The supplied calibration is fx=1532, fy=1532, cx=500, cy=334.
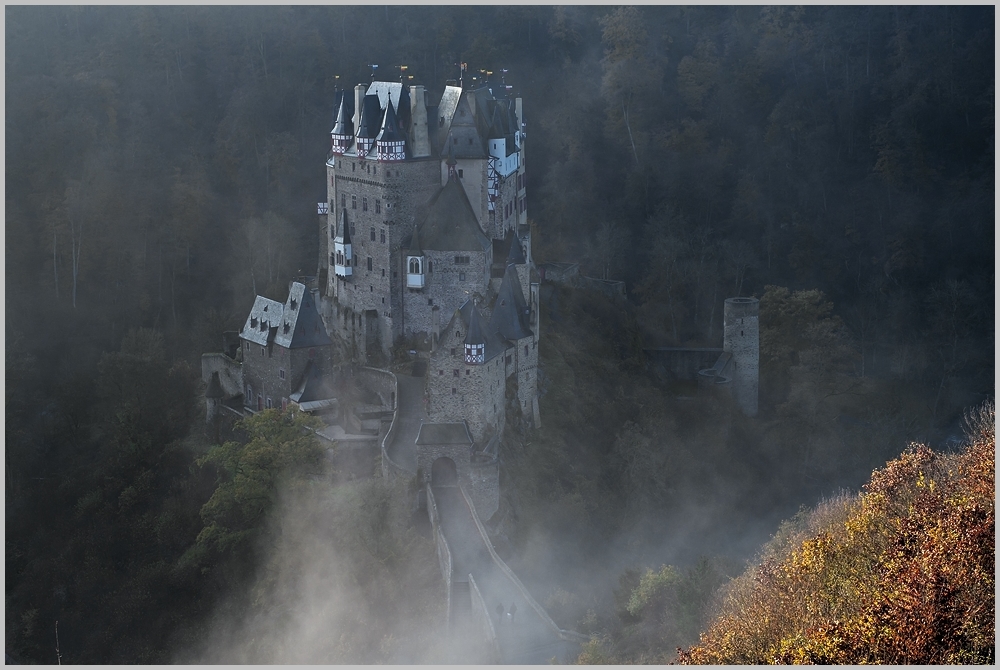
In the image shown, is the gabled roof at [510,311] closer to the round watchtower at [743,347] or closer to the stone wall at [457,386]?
the stone wall at [457,386]

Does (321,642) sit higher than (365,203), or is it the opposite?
(365,203)

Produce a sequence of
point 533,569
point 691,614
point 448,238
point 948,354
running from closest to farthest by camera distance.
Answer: point 691,614, point 533,569, point 448,238, point 948,354

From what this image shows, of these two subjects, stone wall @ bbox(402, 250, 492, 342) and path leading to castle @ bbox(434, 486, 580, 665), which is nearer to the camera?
path leading to castle @ bbox(434, 486, 580, 665)

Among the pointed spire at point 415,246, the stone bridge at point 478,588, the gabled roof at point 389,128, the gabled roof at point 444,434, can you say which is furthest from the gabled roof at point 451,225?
the gabled roof at point 444,434

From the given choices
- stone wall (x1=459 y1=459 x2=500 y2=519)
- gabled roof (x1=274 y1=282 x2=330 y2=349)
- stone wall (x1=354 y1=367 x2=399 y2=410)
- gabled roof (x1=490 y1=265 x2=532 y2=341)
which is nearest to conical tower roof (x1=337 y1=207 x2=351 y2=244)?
gabled roof (x1=274 y1=282 x2=330 y2=349)

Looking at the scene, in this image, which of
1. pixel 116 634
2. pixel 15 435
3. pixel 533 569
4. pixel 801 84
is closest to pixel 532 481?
pixel 533 569

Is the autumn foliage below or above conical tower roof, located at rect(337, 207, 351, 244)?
below

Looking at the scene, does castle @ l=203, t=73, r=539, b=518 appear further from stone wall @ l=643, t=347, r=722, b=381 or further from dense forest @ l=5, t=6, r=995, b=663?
stone wall @ l=643, t=347, r=722, b=381

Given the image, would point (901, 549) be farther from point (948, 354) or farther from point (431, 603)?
point (948, 354)
